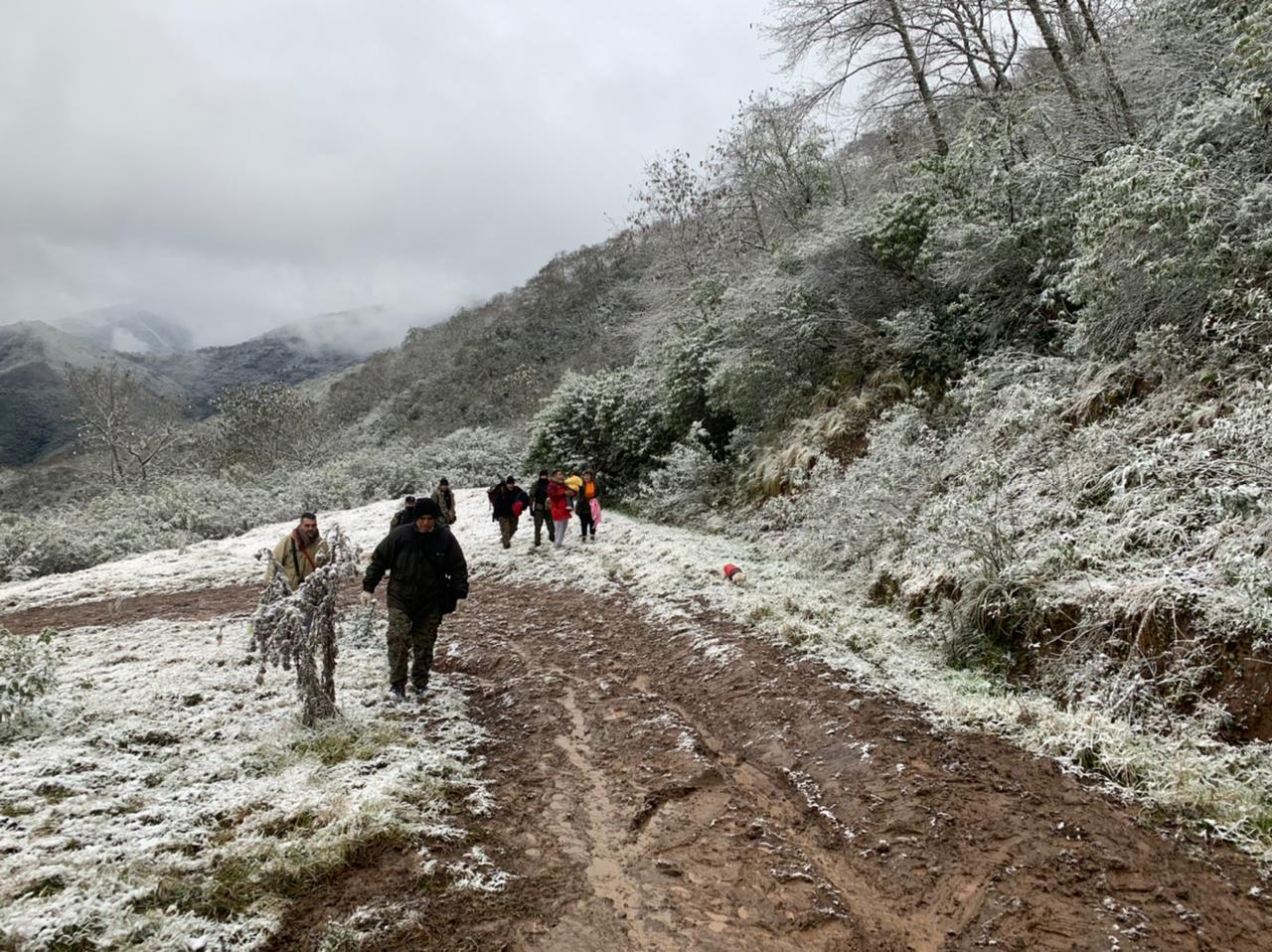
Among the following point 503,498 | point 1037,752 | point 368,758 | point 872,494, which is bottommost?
→ point 1037,752

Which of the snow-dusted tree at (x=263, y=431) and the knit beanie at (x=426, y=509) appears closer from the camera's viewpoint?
the knit beanie at (x=426, y=509)

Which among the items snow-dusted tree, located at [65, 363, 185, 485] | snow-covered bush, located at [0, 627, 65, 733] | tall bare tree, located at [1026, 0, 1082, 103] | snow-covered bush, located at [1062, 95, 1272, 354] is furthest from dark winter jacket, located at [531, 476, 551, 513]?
snow-dusted tree, located at [65, 363, 185, 485]

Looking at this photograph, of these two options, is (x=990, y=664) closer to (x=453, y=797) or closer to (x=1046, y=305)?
(x=453, y=797)

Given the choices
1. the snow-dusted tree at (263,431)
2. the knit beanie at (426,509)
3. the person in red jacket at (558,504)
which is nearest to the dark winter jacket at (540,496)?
the person in red jacket at (558,504)

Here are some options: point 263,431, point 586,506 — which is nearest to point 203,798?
point 586,506

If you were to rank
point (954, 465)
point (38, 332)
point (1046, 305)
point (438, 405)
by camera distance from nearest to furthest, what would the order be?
point (954, 465), point (1046, 305), point (438, 405), point (38, 332)

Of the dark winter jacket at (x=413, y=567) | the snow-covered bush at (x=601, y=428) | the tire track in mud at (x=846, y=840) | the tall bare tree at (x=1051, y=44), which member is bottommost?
the tire track in mud at (x=846, y=840)

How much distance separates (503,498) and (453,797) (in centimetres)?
1020

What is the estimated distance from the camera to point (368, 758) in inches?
181

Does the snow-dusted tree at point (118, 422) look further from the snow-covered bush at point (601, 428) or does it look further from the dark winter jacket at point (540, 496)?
the dark winter jacket at point (540, 496)

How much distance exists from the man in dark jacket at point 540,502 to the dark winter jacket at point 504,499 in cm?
40

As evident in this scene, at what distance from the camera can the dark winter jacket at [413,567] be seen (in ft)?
19.6

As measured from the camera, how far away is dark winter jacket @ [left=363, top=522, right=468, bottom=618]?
5984 millimetres

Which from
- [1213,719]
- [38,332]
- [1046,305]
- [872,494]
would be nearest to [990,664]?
[1213,719]
